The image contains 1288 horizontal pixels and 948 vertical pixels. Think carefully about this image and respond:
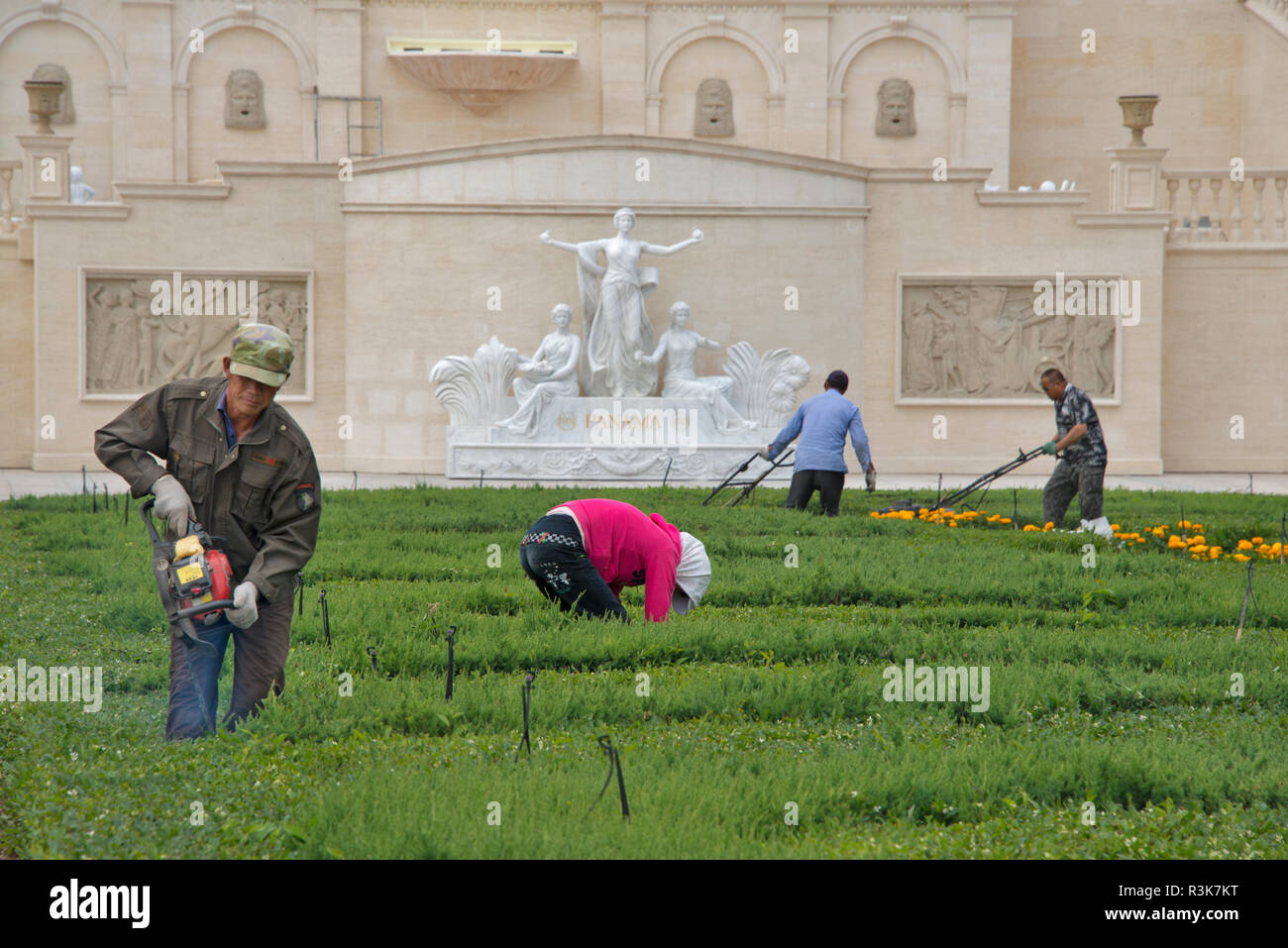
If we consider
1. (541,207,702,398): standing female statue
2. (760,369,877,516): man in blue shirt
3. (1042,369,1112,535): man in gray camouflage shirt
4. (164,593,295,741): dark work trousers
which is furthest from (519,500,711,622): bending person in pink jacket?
(541,207,702,398): standing female statue

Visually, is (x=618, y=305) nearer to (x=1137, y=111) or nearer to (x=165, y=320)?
(x=165, y=320)

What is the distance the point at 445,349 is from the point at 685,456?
4.51m

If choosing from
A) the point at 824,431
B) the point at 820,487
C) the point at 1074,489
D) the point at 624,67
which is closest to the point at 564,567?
the point at 824,431

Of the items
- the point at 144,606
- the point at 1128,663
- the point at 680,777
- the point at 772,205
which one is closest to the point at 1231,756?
the point at 1128,663

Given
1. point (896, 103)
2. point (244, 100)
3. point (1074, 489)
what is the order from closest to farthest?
point (1074, 489)
point (244, 100)
point (896, 103)

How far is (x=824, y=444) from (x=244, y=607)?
8710 mm

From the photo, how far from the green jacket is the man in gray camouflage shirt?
8.07 meters

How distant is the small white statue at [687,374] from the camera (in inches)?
802

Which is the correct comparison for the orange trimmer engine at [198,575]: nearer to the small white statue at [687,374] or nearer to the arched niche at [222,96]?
the small white statue at [687,374]

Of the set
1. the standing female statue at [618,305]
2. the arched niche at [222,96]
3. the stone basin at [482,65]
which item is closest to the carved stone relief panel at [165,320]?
the standing female statue at [618,305]

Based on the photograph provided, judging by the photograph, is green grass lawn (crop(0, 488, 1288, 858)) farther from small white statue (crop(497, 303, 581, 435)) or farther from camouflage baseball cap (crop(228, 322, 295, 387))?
small white statue (crop(497, 303, 581, 435))

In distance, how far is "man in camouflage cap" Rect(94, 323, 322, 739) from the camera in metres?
5.30

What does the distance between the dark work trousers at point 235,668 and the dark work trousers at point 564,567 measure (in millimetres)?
1700

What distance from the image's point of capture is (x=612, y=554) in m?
7.27
